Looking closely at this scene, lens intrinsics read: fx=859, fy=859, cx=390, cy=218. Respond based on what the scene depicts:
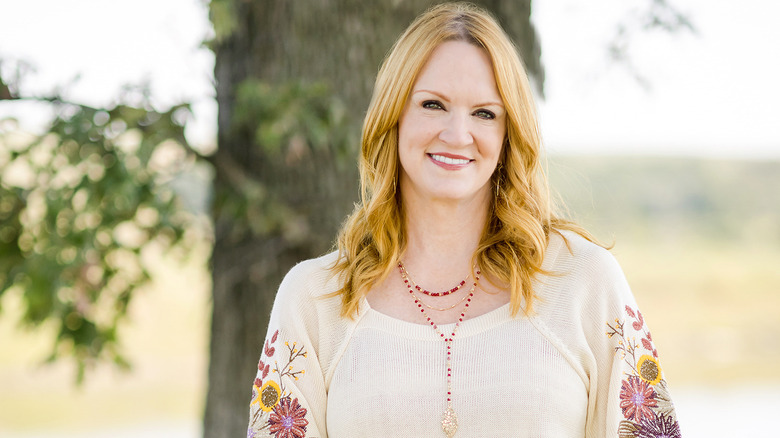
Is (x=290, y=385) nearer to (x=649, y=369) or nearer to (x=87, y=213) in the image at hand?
(x=649, y=369)

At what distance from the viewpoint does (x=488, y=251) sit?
2312 mm

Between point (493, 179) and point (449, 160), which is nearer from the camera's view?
point (449, 160)

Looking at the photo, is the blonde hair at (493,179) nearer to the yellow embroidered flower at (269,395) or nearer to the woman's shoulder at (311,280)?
the woman's shoulder at (311,280)

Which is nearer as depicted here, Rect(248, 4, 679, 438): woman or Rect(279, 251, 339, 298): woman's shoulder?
Rect(248, 4, 679, 438): woman

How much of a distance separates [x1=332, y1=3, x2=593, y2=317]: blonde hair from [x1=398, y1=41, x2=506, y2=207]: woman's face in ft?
0.10

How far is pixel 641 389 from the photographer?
2.10 meters

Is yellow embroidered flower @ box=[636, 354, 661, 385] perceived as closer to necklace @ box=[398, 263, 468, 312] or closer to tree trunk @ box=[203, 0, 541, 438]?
necklace @ box=[398, 263, 468, 312]

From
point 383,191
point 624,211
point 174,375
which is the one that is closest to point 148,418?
point 174,375

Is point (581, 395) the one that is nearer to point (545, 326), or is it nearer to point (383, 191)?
point (545, 326)

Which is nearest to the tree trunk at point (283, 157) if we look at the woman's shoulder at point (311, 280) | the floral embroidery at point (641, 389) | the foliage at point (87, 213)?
the foliage at point (87, 213)

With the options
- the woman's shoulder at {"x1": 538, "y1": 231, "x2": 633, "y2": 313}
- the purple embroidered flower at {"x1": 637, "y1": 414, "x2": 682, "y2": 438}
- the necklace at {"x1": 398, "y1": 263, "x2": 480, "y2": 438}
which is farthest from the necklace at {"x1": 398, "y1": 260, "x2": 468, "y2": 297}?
the purple embroidered flower at {"x1": 637, "y1": 414, "x2": 682, "y2": 438}

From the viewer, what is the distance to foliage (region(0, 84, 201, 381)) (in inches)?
124

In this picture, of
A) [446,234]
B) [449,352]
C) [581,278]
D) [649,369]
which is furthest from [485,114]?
[649,369]

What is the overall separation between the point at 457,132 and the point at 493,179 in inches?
11.0
